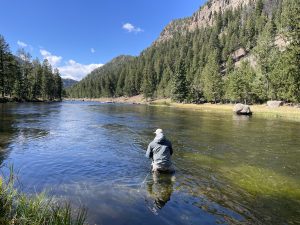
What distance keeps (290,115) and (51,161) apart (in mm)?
55119

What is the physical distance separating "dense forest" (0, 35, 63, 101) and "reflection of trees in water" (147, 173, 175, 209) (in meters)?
89.9

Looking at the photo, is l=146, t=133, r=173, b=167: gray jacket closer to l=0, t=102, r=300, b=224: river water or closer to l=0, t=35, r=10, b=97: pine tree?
l=0, t=102, r=300, b=224: river water

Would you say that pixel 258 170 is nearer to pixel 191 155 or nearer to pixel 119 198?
pixel 191 155

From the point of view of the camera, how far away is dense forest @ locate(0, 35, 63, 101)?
98688mm

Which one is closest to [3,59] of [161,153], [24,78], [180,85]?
[24,78]

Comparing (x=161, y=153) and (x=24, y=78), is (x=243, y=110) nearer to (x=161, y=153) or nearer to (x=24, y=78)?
(x=161, y=153)

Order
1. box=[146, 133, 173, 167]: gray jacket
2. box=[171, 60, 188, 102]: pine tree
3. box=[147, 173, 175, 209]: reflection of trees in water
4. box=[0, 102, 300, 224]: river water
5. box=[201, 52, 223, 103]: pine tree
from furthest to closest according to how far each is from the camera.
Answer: box=[171, 60, 188, 102]: pine tree < box=[201, 52, 223, 103]: pine tree < box=[146, 133, 173, 167]: gray jacket < box=[147, 173, 175, 209]: reflection of trees in water < box=[0, 102, 300, 224]: river water

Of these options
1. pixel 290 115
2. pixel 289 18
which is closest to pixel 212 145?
pixel 289 18

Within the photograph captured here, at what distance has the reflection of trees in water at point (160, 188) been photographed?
12102 millimetres

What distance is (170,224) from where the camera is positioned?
995cm

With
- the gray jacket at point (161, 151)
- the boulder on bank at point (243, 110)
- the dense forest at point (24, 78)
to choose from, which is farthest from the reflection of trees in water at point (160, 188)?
the dense forest at point (24, 78)

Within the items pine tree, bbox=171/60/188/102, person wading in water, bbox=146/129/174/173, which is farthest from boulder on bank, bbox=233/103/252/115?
pine tree, bbox=171/60/188/102

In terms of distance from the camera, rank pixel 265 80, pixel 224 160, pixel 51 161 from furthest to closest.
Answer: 1. pixel 265 80
2. pixel 224 160
3. pixel 51 161

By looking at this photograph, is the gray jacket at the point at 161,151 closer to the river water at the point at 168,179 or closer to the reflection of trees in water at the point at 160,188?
the reflection of trees in water at the point at 160,188
